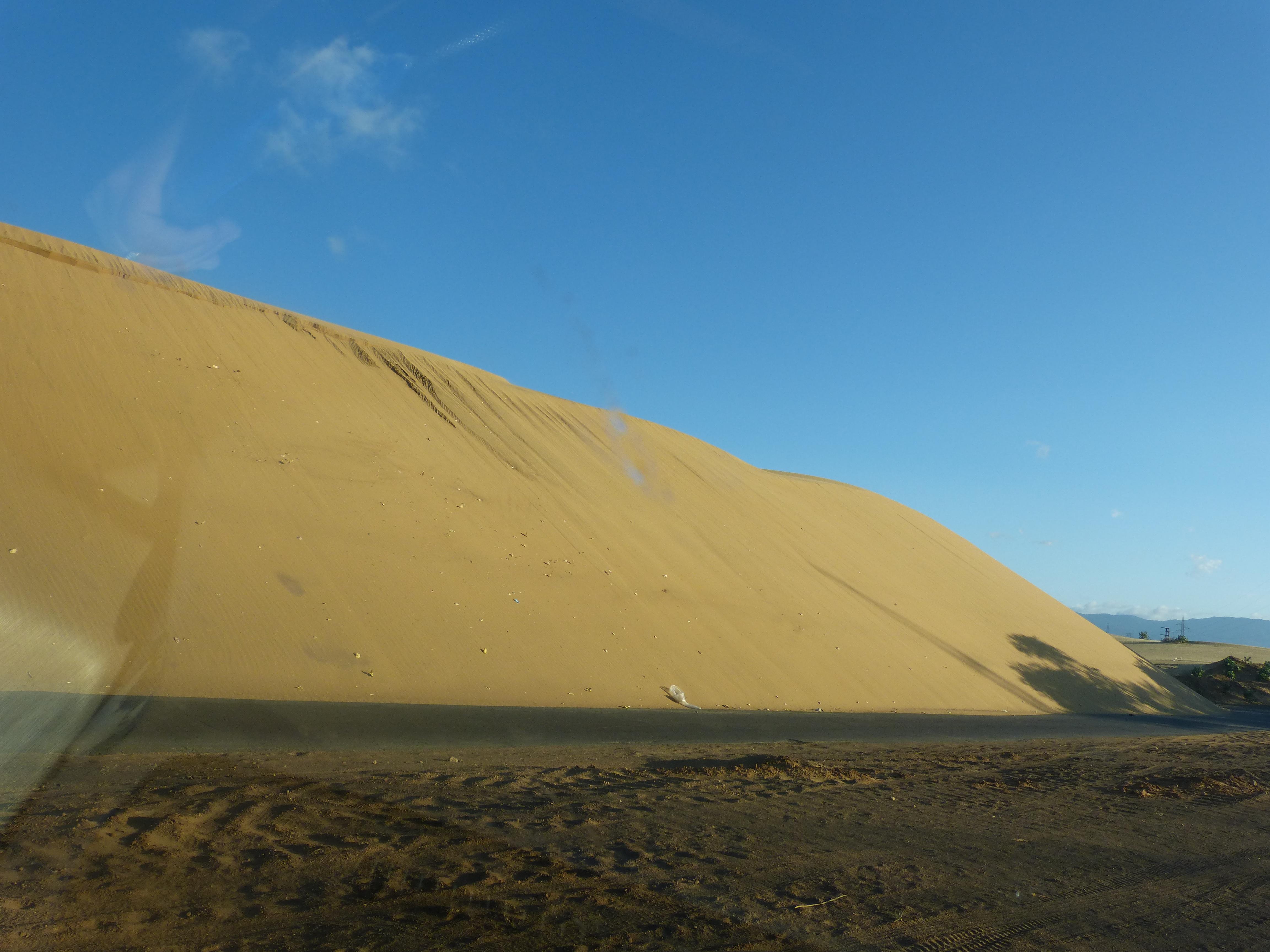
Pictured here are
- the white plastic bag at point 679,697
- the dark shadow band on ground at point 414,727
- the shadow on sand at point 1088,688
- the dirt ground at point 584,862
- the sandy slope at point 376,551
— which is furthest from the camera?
the shadow on sand at point 1088,688

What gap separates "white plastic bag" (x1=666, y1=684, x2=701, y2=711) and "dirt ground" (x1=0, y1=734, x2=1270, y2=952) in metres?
6.52

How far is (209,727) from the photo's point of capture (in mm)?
8477

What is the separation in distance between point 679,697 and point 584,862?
33.7 ft

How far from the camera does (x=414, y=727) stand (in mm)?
9672

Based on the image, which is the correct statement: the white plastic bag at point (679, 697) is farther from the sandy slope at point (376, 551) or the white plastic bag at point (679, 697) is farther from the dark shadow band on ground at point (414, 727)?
the dark shadow band on ground at point (414, 727)

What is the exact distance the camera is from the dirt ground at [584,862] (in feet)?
12.6

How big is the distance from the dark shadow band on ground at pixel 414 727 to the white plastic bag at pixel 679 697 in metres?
0.53

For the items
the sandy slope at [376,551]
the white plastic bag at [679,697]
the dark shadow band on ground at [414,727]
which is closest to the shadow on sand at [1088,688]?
the sandy slope at [376,551]

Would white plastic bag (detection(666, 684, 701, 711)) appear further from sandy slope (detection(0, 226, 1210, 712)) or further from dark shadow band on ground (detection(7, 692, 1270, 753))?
dark shadow band on ground (detection(7, 692, 1270, 753))

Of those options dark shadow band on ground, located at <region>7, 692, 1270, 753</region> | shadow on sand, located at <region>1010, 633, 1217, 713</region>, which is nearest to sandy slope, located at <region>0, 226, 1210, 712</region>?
shadow on sand, located at <region>1010, 633, 1217, 713</region>

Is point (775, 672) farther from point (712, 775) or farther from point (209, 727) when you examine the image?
point (209, 727)

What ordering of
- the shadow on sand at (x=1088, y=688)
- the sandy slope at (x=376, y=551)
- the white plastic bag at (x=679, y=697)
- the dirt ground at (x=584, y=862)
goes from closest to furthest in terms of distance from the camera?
the dirt ground at (x=584, y=862)
the sandy slope at (x=376, y=551)
the white plastic bag at (x=679, y=697)
the shadow on sand at (x=1088, y=688)

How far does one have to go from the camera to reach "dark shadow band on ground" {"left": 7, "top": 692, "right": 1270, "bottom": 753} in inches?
307

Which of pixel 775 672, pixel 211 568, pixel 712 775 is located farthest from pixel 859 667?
pixel 211 568
